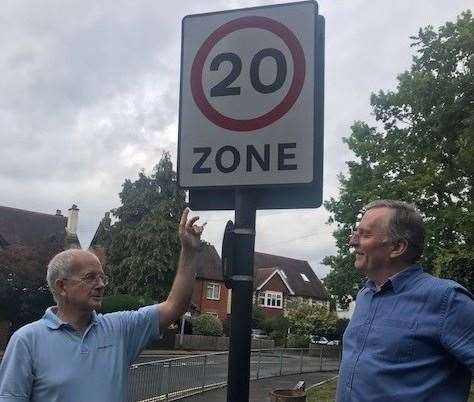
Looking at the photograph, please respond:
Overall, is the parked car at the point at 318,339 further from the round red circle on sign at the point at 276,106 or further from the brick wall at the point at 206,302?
the round red circle on sign at the point at 276,106

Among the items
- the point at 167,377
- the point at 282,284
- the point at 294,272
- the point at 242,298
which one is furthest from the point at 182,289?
the point at 294,272

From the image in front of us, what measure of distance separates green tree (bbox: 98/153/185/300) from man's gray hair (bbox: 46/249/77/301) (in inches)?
1499

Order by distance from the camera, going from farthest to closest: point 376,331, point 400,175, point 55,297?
point 400,175
point 55,297
point 376,331

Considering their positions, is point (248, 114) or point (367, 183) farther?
point (367, 183)

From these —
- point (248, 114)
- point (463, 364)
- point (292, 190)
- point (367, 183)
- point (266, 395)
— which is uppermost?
point (367, 183)

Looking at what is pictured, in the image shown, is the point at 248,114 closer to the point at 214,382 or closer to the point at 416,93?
the point at 214,382

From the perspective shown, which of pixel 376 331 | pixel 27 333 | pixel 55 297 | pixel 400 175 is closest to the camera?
pixel 376 331

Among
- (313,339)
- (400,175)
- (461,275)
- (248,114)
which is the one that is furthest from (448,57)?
(313,339)

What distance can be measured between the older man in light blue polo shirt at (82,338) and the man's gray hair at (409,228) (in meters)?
0.89

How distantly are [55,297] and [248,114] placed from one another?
1287 millimetres

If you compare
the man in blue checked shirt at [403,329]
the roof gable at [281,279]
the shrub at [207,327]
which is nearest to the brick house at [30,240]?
the shrub at [207,327]

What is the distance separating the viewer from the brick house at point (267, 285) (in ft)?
178

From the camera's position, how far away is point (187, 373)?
14.6 meters

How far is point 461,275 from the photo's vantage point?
1309 centimetres
